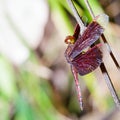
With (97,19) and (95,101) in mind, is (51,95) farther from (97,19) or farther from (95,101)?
(97,19)

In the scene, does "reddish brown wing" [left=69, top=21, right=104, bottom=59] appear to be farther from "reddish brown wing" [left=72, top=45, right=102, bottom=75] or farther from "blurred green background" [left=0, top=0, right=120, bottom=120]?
"blurred green background" [left=0, top=0, right=120, bottom=120]

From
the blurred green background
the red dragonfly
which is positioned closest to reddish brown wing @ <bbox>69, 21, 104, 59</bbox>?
the red dragonfly

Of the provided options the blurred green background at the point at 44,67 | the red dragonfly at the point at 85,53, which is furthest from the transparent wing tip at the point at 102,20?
the blurred green background at the point at 44,67

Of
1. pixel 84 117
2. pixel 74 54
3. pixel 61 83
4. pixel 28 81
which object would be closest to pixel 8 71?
pixel 28 81

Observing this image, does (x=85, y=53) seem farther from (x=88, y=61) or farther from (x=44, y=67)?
(x=44, y=67)

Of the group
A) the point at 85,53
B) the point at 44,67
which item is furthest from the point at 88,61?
the point at 44,67

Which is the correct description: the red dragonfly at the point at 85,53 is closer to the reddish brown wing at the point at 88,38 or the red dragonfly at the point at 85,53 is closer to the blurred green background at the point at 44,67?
the reddish brown wing at the point at 88,38
